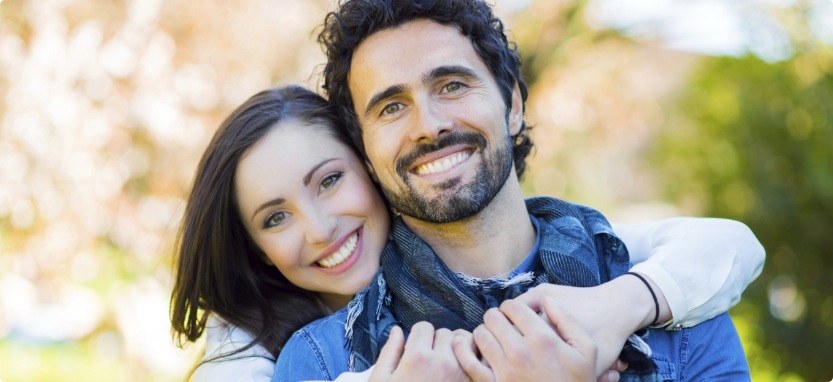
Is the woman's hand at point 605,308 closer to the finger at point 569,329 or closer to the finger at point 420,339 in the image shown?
the finger at point 569,329

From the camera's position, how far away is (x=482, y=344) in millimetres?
2043

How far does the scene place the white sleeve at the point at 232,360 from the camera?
2559mm

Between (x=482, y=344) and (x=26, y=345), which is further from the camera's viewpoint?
A: (x=26, y=345)

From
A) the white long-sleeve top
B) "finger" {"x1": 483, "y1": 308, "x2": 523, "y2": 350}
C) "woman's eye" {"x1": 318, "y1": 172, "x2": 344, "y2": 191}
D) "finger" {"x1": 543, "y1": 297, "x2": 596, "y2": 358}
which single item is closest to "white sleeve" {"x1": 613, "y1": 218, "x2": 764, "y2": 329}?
the white long-sleeve top

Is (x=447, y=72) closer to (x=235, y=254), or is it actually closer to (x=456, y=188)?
(x=456, y=188)

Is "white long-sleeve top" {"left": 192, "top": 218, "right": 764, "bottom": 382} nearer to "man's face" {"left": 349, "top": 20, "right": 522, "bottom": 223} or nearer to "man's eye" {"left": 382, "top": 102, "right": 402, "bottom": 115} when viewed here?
"man's face" {"left": 349, "top": 20, "right": 522, "bottom": 223}

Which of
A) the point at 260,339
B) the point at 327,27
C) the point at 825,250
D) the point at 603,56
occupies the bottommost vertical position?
the point at 825,250

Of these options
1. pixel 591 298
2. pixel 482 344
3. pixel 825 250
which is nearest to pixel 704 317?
pixel 591 298

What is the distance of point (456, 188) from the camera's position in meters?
2.46

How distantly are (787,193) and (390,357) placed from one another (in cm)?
493

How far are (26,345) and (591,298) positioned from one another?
6.94 meters

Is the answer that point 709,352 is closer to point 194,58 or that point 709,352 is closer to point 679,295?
point 679,295

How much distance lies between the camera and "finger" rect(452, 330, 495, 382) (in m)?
1.98

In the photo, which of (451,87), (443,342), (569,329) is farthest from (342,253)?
(569,329)
